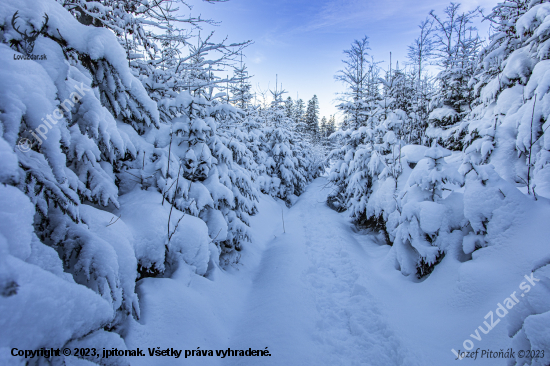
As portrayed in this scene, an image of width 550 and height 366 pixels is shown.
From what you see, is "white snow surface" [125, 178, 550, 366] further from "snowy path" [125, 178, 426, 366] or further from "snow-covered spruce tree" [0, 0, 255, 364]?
"snow-covered spruce tree" [0, 0, 255, 364]

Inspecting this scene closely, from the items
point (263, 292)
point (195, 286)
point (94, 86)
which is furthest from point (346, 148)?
point (94, 86)

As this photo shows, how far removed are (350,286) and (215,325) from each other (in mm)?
2935

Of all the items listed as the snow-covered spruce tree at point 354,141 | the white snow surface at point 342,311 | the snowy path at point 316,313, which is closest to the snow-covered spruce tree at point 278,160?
the snow-covered spruce tree at point 354,141

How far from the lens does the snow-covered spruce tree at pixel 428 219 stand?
408 centimetres

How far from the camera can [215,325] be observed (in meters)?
3.17

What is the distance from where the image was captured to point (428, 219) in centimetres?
419

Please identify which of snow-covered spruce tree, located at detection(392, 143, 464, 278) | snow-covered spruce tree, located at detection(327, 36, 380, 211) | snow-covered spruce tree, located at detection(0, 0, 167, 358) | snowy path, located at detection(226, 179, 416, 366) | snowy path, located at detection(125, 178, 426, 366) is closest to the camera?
snow-covered spruce tree, located at detection(0, 0, 167, 358)

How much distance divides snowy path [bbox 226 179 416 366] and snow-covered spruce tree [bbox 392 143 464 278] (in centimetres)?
117

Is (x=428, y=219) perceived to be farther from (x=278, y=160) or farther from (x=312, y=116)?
(x=312, y=116)

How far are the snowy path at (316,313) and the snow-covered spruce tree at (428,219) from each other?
3.85ft

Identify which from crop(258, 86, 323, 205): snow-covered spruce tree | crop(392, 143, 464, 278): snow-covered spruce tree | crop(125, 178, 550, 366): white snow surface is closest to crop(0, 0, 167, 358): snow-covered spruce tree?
crop(125, 178, 550, 366): white snow surface

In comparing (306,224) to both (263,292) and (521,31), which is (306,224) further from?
(521,31)

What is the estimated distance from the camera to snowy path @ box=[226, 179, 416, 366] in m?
2.98

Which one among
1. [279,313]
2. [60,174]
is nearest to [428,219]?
[279,313]
